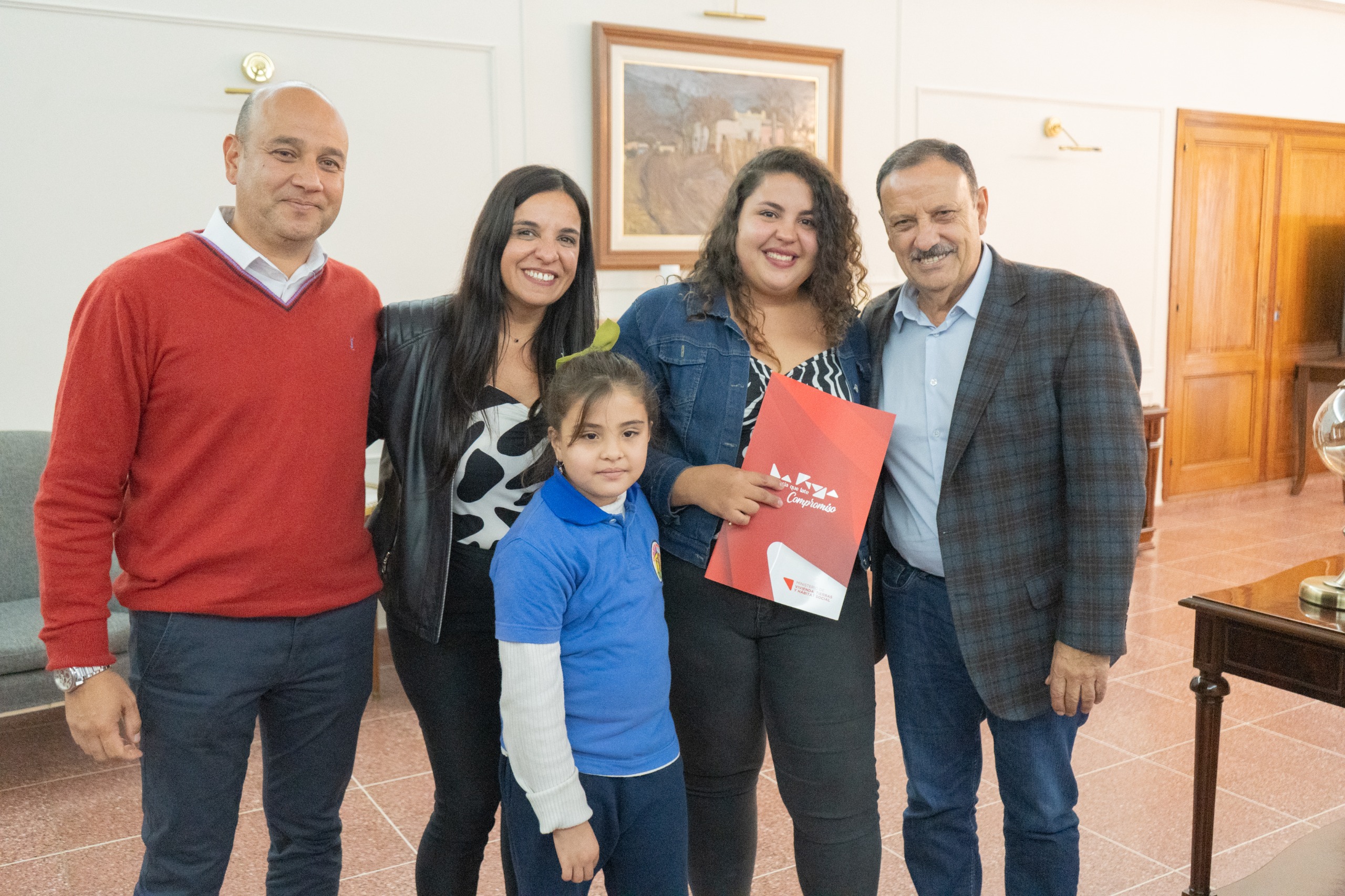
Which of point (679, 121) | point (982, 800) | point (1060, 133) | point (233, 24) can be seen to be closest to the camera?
point (982, 800)

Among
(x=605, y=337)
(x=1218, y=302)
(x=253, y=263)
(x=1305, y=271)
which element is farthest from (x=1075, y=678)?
(x=1305, y=271)

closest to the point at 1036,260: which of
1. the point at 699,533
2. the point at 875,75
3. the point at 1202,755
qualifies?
the point at 875,75

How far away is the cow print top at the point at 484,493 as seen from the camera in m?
1.72

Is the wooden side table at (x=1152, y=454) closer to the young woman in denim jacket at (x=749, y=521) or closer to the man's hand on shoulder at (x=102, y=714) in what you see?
the young woman in denim jacket at (x=749, y=521)

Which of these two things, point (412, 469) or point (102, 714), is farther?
point (412, 469)

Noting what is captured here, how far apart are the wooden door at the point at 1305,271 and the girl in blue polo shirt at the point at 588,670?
23.5ft

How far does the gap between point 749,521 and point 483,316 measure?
56 cm

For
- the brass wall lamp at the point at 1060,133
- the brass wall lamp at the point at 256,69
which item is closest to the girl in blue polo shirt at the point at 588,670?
the brass wall lamp at the point at 256,69

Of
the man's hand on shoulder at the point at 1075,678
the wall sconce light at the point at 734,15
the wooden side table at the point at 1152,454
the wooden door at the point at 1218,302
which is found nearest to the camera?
the man's hand on shoulder at the point at 1075,678

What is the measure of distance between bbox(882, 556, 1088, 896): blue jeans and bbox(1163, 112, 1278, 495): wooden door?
5.65 metres

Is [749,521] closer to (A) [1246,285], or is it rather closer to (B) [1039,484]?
(B) [1039,484]

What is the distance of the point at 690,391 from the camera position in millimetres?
1806

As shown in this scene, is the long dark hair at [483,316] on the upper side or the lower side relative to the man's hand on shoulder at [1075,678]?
upper

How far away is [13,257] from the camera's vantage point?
3.75 m
